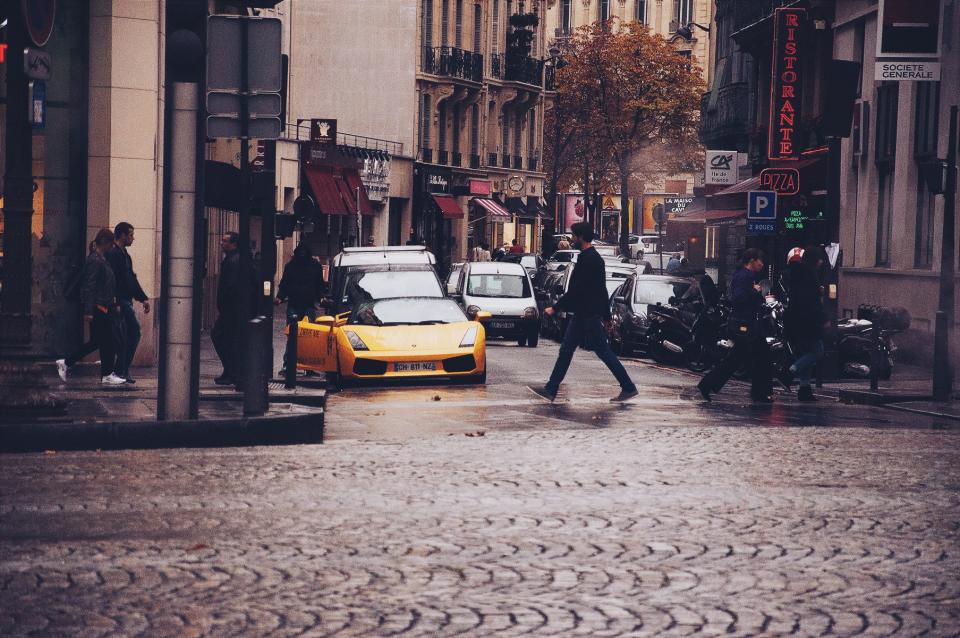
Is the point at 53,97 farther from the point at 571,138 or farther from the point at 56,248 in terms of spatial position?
the point at 571,138

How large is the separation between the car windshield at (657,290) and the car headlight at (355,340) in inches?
427

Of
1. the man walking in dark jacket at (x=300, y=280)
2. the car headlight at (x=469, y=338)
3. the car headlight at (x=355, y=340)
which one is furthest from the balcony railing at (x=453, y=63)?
the car headlight at (x=355, y=340)

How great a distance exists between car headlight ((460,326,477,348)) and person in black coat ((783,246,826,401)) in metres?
3.72

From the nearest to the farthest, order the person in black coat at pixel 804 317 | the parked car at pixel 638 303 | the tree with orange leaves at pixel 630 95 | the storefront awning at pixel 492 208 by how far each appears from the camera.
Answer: the person in black coat at pixel 804 317
the parked car at pixel 638 303
the storefront awning at pixel 492 208
the tree with orange leaves at pixel 630 95

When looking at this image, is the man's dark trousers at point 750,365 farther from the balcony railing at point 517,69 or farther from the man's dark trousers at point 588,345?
the balcony railing at point 517,69

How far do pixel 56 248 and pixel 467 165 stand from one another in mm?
56332

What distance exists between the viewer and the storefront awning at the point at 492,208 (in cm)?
7762

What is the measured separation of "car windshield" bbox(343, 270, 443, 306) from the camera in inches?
957

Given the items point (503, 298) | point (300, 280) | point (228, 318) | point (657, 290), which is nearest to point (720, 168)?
point (503, 298)

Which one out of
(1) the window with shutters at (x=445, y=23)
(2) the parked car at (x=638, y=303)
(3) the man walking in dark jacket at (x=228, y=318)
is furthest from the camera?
(1) the window with shutters at (x=445, y=23)

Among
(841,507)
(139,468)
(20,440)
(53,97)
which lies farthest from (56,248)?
(841,507)

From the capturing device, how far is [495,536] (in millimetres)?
8766

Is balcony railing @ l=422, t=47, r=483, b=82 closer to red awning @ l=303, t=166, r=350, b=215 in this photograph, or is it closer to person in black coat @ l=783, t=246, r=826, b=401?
red awning @ l=303, t=166, r=350, b=215

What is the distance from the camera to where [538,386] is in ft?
68.8
